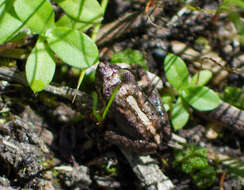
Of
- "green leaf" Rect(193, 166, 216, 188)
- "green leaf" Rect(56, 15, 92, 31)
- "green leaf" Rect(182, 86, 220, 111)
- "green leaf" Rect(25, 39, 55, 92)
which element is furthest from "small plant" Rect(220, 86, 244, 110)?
"green leaf" Rect(25, 39, 55, 92)

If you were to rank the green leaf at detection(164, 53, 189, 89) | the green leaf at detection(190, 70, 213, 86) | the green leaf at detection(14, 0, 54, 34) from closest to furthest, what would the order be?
the green leaf at detection(14, 0, 54, 34) → the green leaf at detection(164, 53, 189, 89) → the green leaf at detection(190, 70, 213, 86)

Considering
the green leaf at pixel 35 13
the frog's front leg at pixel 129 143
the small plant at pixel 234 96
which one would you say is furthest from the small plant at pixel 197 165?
the green leaf at pixel 35 13

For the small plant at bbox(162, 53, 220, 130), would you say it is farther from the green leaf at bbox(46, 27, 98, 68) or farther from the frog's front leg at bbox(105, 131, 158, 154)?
the green leaf at bbox(46, 27, 98, 68)

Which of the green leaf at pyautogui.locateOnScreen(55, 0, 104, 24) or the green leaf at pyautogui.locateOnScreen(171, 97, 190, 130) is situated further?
the green leaf at pyautogui.locateOnScreen(171, 97, 190, 130)

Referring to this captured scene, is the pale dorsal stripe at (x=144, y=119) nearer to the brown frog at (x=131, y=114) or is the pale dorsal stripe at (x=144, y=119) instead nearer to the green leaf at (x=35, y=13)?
the brown frog at (x=131, y=114)

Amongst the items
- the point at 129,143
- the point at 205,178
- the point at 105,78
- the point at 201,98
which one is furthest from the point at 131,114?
the point at 205,178

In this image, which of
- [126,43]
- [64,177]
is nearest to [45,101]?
[64,177]

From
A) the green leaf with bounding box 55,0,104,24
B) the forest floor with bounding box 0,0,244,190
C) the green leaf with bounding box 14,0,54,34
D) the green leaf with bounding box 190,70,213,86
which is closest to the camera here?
the green leaf with bounding box 14,0,54,34
